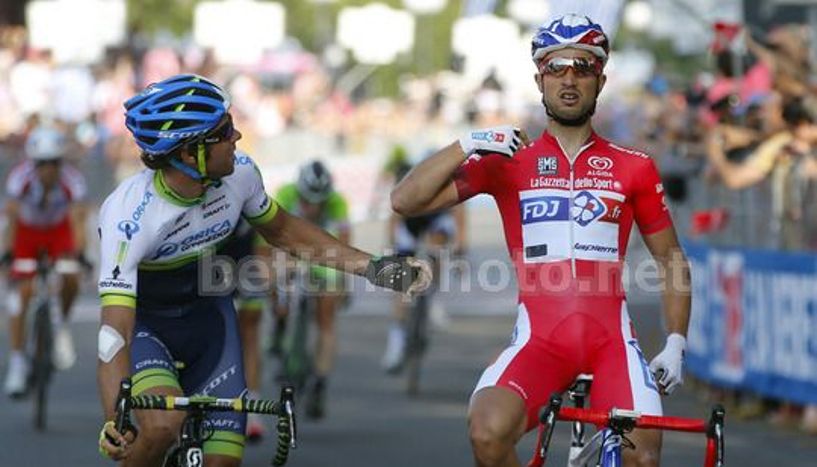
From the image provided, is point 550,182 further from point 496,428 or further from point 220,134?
point 220,134

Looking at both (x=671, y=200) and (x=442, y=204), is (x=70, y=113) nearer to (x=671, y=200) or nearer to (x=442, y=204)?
(x=671, y=200)

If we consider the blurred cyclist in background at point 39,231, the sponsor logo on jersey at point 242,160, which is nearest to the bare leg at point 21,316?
the blurred cyclist in background at point 39,231

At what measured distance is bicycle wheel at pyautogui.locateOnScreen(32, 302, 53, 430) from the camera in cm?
1552

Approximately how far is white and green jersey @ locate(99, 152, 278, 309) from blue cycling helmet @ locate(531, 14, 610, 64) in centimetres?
123

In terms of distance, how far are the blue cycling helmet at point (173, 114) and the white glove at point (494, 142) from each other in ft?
3.02

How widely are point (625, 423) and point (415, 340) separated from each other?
10.3m

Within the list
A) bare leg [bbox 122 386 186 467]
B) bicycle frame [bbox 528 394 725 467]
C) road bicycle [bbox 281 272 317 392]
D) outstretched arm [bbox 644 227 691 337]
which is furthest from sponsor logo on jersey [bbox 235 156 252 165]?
road bicycle [bbox 281 272 317 392]

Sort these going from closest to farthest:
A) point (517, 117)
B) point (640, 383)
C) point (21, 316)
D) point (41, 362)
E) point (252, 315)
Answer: point (640, 383) < point (252, 315) < point (41, 362) < point (21, 316) < point (517, 117)

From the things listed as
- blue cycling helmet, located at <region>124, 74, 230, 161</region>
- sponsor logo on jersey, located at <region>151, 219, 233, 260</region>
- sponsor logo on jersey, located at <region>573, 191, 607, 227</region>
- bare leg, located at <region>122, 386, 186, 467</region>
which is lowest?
bare leg, located at <region>122, 386, 186, 467</region>

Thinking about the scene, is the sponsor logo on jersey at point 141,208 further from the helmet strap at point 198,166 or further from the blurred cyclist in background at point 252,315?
the blurred cyclist in background at point 252,315

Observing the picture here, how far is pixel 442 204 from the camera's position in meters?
8.65

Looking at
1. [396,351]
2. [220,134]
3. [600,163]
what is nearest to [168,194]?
[220,134]

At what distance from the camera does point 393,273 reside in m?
8.51

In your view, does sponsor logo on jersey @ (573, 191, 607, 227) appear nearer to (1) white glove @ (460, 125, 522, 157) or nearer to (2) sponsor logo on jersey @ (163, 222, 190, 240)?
(1) white glove @ (460, 125, 522, 157)
